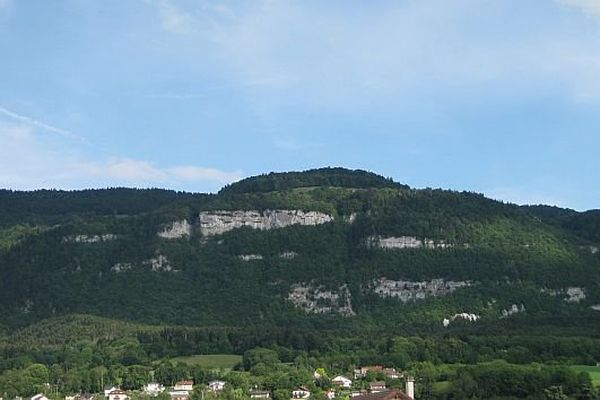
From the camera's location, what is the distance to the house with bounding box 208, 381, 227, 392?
127 m

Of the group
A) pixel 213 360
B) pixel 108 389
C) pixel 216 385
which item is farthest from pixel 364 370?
pixel 108 389

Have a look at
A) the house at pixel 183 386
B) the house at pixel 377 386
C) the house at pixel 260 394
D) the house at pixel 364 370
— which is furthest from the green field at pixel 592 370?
the house at pixel 183 386

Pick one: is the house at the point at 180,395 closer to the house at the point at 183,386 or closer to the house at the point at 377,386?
the house at the point at 183,386

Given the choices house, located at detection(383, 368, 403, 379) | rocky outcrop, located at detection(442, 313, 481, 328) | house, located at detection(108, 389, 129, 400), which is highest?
rocky outcrop, located at detection(442, 313, 481, 328)

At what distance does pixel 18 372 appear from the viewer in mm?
143750

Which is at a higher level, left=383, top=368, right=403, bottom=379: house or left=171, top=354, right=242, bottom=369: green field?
left=171, top=354, right=242, bottom=369: green field

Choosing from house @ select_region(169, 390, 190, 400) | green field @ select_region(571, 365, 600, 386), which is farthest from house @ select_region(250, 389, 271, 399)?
green field @ select_region(571, 365, 600, 386)

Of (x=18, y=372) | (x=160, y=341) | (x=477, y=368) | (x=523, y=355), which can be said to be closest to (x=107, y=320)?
(x=160, y=341)

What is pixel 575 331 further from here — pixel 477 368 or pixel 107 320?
pixel 107 320

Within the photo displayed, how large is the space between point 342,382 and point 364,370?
37.0ft

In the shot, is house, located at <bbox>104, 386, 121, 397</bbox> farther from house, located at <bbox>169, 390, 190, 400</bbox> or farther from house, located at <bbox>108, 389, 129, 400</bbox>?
house, located at <bbox>169, 390, 190, 400</bbox>

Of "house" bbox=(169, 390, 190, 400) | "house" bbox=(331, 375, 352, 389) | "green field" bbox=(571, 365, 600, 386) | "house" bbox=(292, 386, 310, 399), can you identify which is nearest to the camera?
"green field" bbox=(571, 365, 600, 386)

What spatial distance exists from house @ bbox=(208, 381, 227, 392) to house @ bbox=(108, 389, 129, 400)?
30.7 feet

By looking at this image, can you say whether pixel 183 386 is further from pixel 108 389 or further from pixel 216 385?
pixel 108 389
